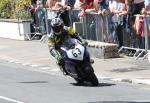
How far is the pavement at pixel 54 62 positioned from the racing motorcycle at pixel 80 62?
1.13 meters

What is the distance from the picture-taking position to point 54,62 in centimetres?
2047

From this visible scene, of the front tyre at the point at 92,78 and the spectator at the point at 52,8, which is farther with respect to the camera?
the spectator at the point at 52,8

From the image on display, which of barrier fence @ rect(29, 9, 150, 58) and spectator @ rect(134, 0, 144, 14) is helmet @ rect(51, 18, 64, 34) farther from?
spectator @ rect(134, 0, 144, 14)

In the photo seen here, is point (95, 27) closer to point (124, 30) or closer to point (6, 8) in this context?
point (124, 30)

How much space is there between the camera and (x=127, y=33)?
19.9 meters

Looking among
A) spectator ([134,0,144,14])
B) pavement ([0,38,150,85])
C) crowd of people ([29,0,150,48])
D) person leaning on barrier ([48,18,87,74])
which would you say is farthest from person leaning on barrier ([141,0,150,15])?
person leaning on barrier ([48,18,87,74])

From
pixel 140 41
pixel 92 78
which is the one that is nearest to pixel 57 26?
pixel 92 78

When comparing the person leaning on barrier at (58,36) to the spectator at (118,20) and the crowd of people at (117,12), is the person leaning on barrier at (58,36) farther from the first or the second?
the spectator at (118,20)

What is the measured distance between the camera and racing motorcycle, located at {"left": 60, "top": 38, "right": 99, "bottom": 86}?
599 inches

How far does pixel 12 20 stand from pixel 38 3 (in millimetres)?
2539

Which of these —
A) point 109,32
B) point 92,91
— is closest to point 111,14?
point 109,32

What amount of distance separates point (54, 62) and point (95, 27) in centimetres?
215

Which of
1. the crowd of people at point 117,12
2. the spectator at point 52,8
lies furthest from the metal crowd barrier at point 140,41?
the spectator at point 52,8

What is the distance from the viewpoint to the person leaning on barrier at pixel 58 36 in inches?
607
